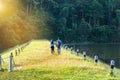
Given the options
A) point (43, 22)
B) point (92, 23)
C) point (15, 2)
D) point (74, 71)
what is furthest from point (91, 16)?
point (74, 71)

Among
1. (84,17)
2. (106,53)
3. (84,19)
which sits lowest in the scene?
(106,53)

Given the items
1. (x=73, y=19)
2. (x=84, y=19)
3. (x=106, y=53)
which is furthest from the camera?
(x=84, y=19)

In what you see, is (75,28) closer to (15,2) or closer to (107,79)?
(15,2)

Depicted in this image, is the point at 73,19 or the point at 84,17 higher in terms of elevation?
the point at 84,17

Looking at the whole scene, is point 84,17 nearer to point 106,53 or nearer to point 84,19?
point 84,19

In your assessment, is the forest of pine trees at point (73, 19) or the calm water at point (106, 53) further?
the forest of pine trees at point (73, 19)

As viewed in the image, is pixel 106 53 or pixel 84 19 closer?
pixel 106 53

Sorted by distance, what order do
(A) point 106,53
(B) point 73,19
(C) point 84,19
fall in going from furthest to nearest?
(C) point 84,19
(B) point 73,19
(A) point 106,53

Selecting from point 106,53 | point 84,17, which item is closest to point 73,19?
point 84,17

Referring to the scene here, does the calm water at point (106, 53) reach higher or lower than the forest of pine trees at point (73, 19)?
lower

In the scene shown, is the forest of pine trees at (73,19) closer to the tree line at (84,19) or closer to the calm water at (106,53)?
the tree line at (84,19)

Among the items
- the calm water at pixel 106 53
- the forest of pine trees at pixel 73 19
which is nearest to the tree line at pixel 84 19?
the forest of pine trees at pixel 73 19

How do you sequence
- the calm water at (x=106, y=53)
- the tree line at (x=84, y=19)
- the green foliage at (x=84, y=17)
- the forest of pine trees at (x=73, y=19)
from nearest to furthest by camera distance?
the calm water at (x=106, y=53), the forest of pine trees at (x=73, y=19), the tree line at (x=84, y=19), the green foliage at (x=84, y=17)

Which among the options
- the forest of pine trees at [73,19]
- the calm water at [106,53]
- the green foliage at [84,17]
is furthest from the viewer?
the green foliage at [84,17]
